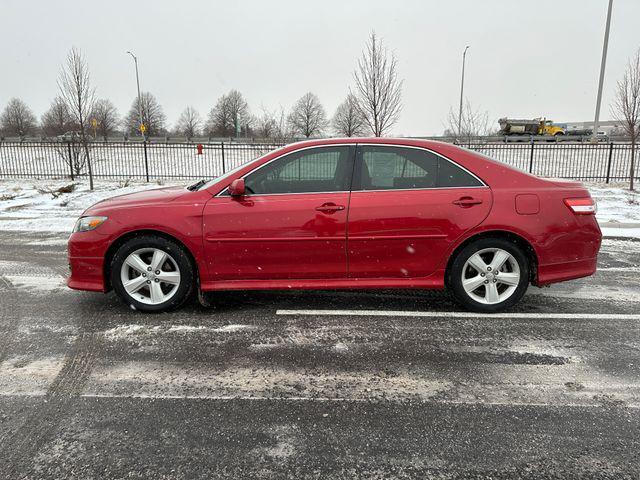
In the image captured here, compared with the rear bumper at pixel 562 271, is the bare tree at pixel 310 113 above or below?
above

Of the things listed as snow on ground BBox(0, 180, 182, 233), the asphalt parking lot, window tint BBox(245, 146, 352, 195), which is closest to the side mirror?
window tint BBox(245, 146, 352, 195)

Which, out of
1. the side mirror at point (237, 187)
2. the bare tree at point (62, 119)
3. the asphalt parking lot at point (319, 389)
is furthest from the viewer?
the bare tree at point (62, 119)

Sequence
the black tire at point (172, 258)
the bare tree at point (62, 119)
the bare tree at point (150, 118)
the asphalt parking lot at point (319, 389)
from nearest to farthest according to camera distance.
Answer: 1. the asphalt parking lot at point (319, 389)
2. the black tire at point (172, 258)
3. the bare tree at point (62, 119)
4. the bare tree at point (150, 118)

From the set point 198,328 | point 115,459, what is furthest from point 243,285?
point 115,459

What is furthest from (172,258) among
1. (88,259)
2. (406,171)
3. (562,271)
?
(562,271)

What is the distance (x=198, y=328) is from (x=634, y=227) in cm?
891

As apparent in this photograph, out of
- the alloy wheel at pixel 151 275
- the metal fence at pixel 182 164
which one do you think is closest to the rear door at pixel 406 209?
the alloy wheel at pixel 151 275

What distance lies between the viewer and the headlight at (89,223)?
14.2 ft

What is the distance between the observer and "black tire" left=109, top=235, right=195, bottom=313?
14.0 feet

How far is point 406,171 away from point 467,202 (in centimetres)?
61

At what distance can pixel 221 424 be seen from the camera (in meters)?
2.65

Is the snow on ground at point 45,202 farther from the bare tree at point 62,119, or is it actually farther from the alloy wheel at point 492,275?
the alloy wheel at point 492,275

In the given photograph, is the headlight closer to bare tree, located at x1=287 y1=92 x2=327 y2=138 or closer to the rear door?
the rear door

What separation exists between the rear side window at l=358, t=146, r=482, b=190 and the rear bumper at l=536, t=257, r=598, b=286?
1020 mm
